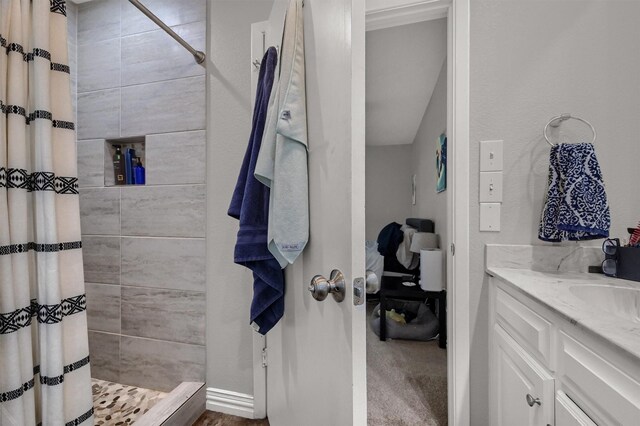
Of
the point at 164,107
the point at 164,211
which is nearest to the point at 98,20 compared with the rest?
the point at 164,107

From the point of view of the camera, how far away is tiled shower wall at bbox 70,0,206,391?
1.37 meters

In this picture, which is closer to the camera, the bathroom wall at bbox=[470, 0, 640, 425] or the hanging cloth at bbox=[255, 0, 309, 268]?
the hanging cloth at bbox=[255, 0, 309, 268]

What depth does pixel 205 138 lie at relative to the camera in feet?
4.45

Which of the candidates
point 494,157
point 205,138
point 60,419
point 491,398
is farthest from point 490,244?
point 60,419

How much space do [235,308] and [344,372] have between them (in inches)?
35.5

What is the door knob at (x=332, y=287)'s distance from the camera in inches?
22.9

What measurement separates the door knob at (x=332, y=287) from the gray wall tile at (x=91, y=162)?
62.5 inches

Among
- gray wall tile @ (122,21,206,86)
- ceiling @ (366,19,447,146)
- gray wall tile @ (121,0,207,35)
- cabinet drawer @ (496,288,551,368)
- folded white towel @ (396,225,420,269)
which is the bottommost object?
folded white towel @ (396,225,420,269)

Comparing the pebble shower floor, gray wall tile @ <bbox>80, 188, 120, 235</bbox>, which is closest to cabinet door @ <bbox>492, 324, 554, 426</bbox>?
the pebble shower floor

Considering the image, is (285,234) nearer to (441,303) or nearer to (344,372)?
(344,372)

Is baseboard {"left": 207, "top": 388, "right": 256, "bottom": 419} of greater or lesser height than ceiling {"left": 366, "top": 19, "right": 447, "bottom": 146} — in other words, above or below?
below

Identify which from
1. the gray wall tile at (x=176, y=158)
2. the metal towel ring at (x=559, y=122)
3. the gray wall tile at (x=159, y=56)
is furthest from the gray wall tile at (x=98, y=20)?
the metal towel ring at (x=559, y=122)

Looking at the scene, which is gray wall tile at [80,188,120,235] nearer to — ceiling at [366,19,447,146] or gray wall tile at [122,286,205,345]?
gray wall tile at [122,286,205,345]

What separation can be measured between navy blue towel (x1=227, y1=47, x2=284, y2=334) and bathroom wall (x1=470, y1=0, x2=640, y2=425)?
90 centimetres
